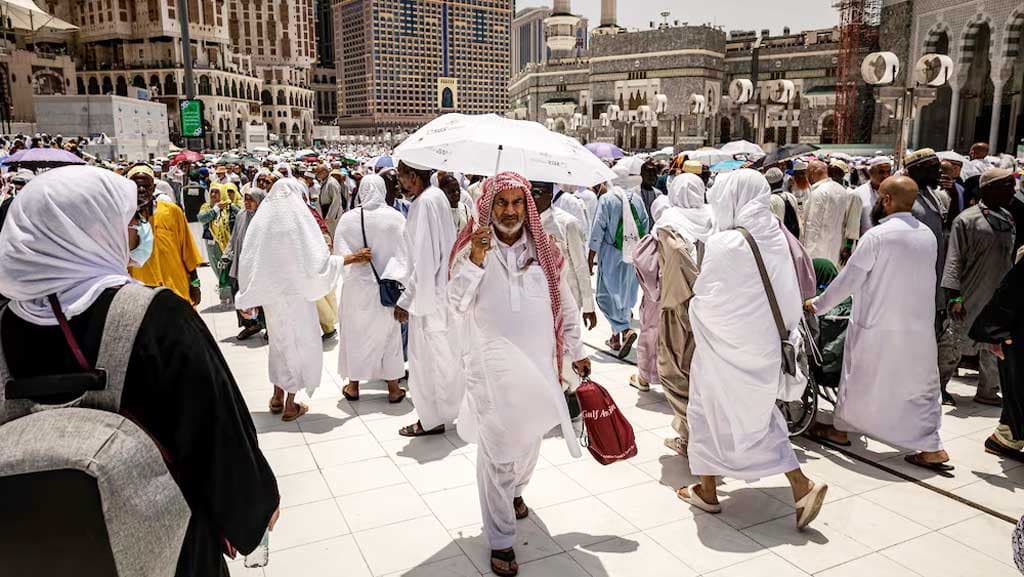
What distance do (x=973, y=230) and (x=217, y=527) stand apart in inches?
176

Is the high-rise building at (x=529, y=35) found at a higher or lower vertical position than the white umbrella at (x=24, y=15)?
higher

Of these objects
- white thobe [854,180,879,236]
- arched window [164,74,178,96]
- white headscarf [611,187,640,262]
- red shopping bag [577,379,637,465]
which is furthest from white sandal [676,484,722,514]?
arched window [164,74,178,96]

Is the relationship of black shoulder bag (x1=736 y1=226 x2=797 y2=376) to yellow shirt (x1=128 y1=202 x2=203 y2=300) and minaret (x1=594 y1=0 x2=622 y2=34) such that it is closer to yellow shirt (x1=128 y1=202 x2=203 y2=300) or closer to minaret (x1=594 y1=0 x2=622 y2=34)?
yellow shirt (x1=128 y1=202 x2=203 y2=300)

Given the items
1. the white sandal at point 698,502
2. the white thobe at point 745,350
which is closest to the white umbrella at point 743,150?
the white thobe at point 745,350

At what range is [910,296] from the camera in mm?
3424

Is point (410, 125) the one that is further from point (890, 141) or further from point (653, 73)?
point (890, 141)

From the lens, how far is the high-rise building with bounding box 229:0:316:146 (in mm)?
68250

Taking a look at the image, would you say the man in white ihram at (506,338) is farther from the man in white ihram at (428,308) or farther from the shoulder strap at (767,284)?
the man in white ihram at (428,308)

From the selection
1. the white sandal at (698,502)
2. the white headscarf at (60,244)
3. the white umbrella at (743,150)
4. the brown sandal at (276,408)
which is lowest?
the brown sandal at (276,408)

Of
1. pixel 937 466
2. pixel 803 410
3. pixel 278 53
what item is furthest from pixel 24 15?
pixel 278 53

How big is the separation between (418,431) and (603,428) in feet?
5.32

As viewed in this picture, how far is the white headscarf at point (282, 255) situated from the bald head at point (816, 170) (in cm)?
499

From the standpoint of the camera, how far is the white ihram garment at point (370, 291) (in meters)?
4.41

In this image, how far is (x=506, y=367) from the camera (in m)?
A: 2.62
